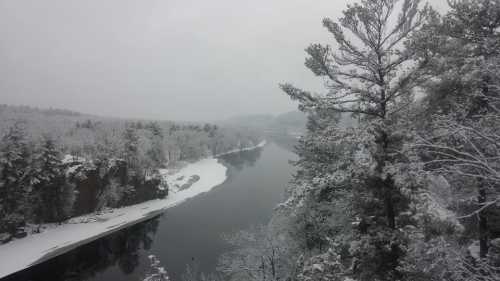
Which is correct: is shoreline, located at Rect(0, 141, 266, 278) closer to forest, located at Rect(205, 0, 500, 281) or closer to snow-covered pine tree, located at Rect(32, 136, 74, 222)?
snow-covered pine tree, located at Rect(32, 136, 74, 222)

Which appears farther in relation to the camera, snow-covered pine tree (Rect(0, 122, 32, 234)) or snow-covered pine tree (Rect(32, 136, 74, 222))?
snow-covered pine tree (Rect(32, 136, 74, 222))

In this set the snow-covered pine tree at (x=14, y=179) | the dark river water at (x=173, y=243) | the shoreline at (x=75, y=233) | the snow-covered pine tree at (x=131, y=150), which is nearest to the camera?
the dark river water at (x=173, y=243)

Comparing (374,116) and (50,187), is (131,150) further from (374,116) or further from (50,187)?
(374,116)

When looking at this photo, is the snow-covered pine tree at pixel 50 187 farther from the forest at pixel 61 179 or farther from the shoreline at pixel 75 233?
the shoreline at pixel 75 233

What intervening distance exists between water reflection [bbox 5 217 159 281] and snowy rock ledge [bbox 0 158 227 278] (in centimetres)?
111

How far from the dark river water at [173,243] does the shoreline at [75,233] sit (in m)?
1.18

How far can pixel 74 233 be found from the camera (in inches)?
1084

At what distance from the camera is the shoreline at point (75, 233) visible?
22250mm

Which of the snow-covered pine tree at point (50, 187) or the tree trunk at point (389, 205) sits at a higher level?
the tree trunk at point (389, 205)

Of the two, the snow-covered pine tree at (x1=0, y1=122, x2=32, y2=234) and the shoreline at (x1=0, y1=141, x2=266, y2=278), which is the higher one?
the snow-covered pine tree at (x1=0, y1=122, x2=32, y2=234)

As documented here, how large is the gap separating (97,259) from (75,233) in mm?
7174

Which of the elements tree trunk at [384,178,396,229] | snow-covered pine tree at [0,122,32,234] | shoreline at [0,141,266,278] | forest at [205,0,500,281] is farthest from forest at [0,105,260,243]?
tree trunk at [384,178,396,229]

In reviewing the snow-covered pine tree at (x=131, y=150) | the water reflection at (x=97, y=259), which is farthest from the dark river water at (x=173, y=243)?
the snow-covered pine tree at (x=131, y=150)

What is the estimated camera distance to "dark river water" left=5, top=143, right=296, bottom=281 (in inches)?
804
